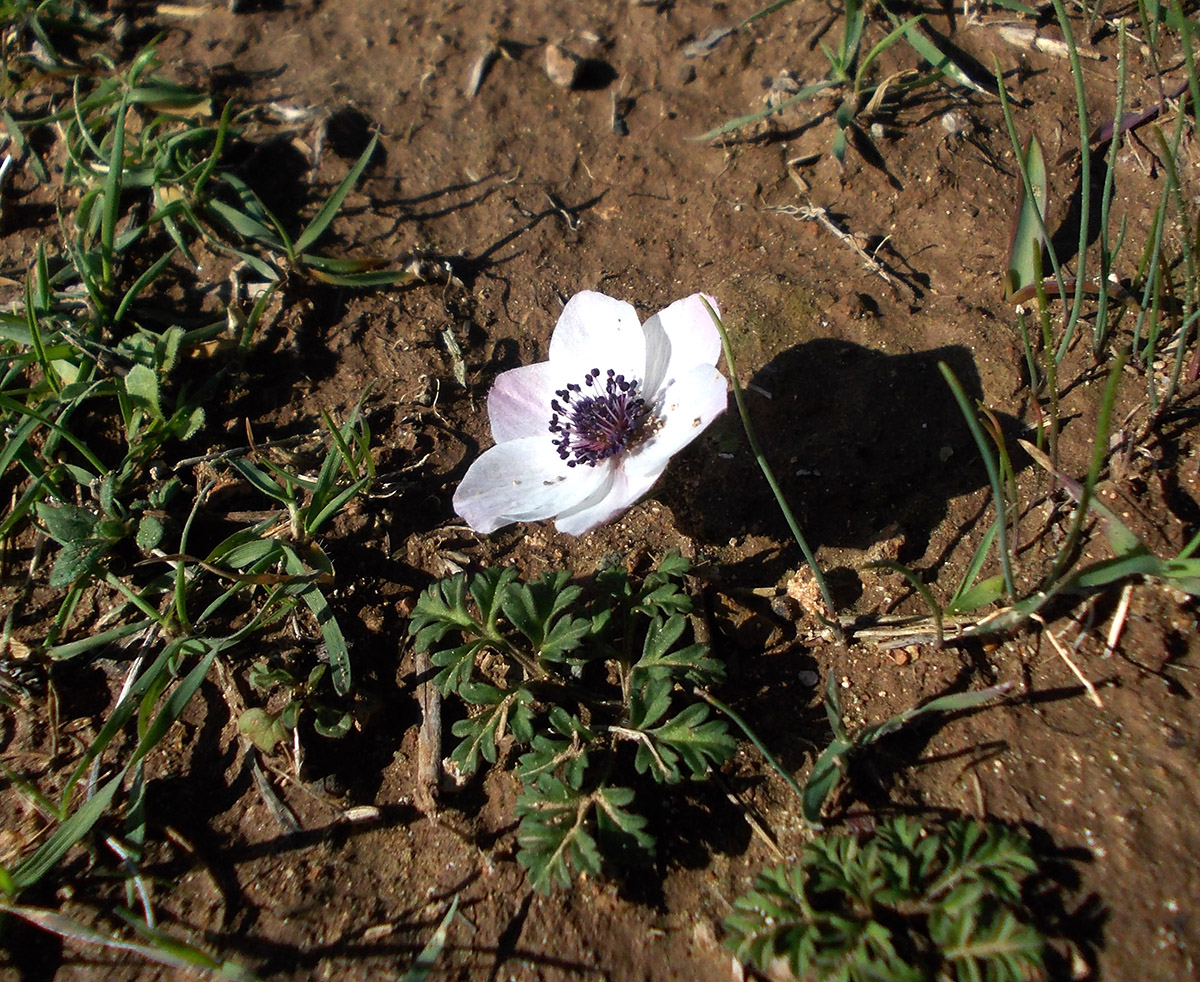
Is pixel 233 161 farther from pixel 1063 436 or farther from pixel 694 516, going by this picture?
pixel 1063 436

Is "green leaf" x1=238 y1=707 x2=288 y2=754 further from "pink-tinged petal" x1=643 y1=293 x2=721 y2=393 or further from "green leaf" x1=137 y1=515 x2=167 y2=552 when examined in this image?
"pink-tinged petal" x1=643 y1=293 x2=721 y2=393

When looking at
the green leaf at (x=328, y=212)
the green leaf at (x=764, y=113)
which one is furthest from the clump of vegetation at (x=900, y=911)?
the green leaf at (x=328, y=212)

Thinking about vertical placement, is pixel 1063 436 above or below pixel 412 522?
above

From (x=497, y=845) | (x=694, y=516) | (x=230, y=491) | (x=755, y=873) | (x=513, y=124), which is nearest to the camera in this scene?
(x=755, y=873)

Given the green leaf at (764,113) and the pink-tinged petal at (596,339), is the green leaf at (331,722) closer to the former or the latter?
the pink-tinged petal at (596,339)

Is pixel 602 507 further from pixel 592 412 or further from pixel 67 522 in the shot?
pixel 67 522

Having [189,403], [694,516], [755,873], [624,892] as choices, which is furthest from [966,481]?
[189,403]

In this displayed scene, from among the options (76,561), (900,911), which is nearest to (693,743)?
(900,911)
